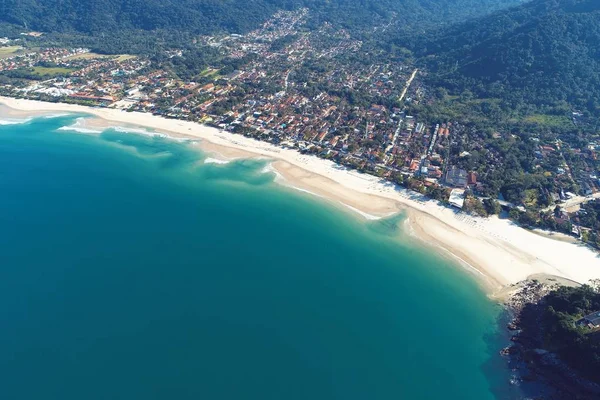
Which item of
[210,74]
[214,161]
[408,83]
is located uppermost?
[408,83]

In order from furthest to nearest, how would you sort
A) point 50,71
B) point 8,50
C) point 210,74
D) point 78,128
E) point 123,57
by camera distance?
point 8,50 → point 123,57 → point 210,74 → point 50,71 → point 78,128

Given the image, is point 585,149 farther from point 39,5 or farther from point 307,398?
point 39,5

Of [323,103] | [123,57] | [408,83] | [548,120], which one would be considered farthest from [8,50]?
[548,120]

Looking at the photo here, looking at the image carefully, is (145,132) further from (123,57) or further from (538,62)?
(538,62)

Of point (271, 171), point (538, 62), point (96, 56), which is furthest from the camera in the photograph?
point (96, 56)

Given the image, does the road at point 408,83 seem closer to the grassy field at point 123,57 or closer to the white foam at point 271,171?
the white foam at point 271,171

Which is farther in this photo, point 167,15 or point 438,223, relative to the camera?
point 167,15

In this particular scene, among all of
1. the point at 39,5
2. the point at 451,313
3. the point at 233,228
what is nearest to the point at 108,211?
the point at 233,228

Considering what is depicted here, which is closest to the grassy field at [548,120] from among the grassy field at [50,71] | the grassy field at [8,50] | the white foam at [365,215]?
the white foam at [365,215]
